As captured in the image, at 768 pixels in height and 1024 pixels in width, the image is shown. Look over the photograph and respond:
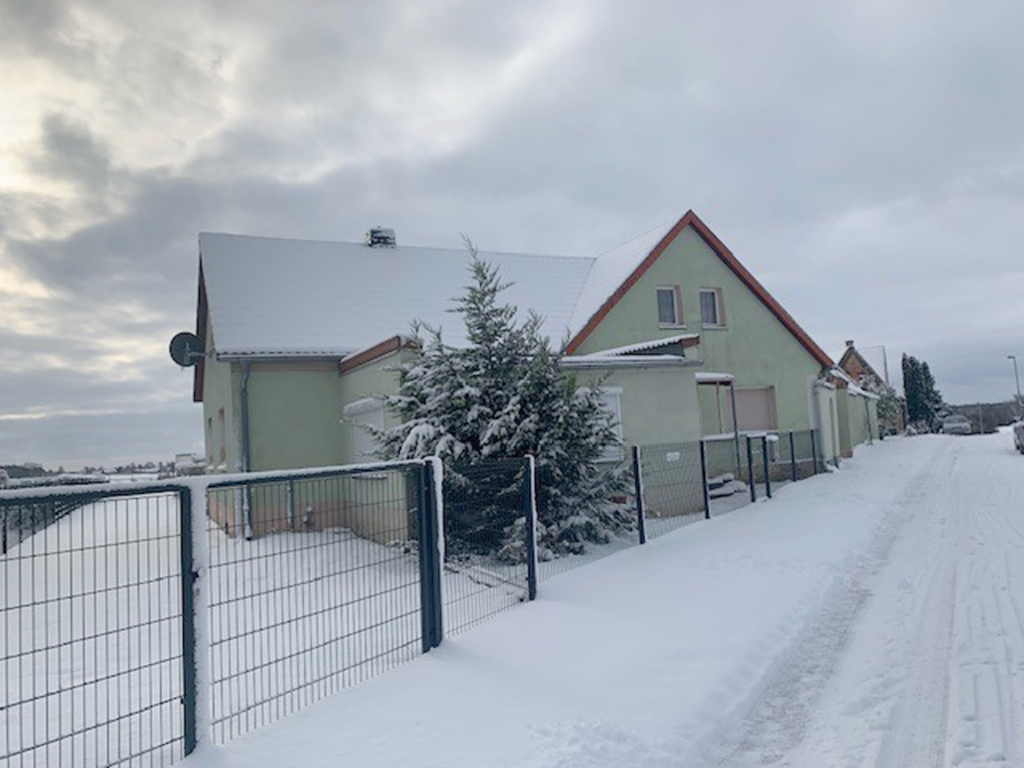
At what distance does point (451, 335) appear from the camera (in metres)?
17.0

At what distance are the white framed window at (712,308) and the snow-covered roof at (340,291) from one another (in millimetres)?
3724

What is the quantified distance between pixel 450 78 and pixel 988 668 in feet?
36.3

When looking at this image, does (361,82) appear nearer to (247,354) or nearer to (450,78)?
(450,78)

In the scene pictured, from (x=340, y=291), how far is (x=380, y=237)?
369 centimetres

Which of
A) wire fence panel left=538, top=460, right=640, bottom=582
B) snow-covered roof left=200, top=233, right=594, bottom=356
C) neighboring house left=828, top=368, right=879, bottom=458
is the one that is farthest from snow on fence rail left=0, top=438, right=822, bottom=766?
neighboring house left=828, top=368, right=879, bottom=458

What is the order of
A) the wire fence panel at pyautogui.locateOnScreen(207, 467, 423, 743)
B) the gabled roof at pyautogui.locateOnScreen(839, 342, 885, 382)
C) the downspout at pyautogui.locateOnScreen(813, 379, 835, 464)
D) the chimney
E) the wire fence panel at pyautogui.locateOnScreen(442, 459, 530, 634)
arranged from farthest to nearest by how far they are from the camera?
the gabled roof at pyautogui.locateOnScreen(839, 342, 885, 382), the downspout at pyautogui.locateOnScreen(813, 379, 835, 464), the chimney, the wire fence panel at pyautogui.locateOnScreen(442, 459, 530, 634), the wire fence panel at pyautogui.locateOnScreen(207, 467, 423, 743)

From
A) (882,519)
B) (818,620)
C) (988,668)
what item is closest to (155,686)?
(818,620)

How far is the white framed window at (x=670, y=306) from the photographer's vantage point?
19.3 m

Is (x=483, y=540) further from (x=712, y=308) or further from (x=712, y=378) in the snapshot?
(x=712, y=308)

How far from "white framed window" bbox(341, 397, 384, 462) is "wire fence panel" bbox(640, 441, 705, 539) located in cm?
485

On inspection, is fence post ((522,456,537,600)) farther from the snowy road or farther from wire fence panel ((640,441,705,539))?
wire fence panel ((640,441,705,539))

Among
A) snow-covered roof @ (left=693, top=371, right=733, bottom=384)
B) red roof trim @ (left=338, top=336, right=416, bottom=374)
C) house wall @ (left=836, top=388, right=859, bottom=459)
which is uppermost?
red roof trim @ (left=338, top=336, right=416, bottom=374)

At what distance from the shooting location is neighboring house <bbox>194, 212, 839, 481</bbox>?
14062mm

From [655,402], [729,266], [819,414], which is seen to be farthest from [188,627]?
[819,414]
